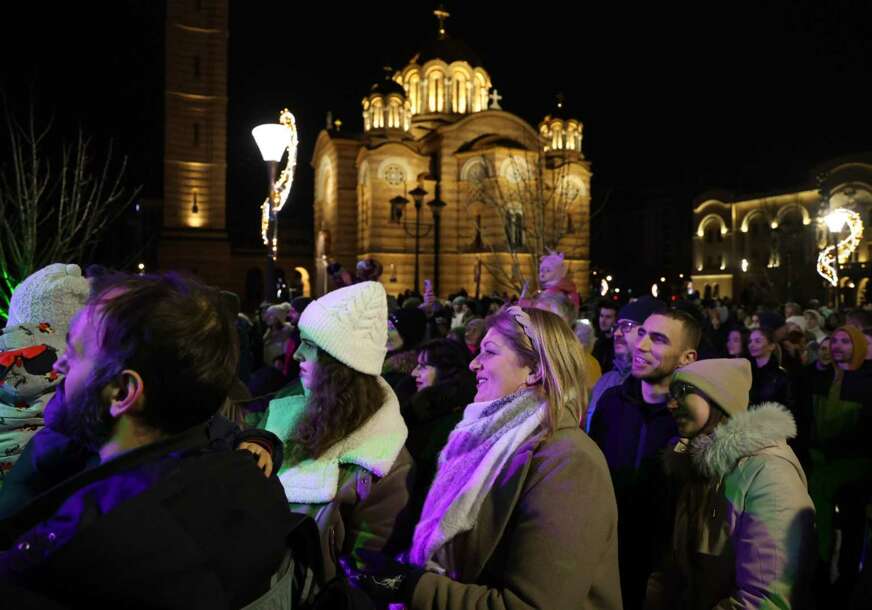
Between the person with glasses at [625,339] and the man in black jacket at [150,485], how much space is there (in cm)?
352

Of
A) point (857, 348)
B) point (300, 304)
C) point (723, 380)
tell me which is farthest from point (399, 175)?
point (723, 380)

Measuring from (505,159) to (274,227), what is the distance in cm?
3411

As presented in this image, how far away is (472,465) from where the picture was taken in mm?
2582

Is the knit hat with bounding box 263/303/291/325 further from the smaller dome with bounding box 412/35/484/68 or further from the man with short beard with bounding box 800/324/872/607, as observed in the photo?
the smaller dome with bounding box 412/35/484/68

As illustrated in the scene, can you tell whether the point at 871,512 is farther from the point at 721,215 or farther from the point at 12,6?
the point at 721,215

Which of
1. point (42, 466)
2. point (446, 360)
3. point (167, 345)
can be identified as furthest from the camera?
point (446, 360)

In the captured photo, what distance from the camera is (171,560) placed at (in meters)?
1.32

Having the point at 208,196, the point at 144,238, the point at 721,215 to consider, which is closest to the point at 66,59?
the point at 208,196

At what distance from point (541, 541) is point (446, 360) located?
7.70 feet

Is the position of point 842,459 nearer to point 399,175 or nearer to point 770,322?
point 770,322

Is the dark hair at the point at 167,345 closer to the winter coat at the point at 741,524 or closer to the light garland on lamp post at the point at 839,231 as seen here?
the winter coat at the point at 741,524

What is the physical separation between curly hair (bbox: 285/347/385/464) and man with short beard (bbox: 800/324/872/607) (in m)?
3.96

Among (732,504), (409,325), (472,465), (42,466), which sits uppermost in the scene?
(409,325)

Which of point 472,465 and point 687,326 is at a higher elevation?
point 687,326
